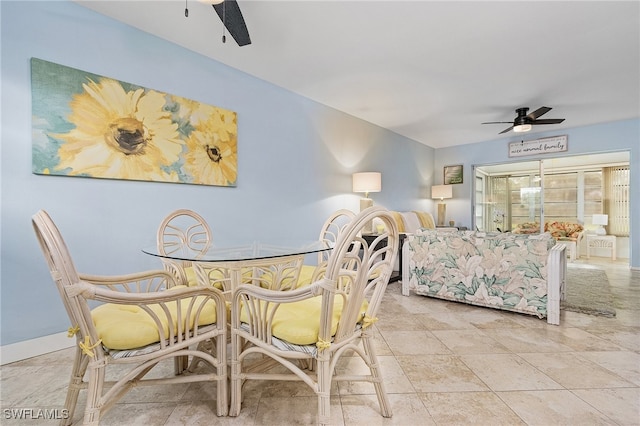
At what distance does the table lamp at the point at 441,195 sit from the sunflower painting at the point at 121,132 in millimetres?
5062

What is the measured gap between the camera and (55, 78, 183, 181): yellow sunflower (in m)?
2.16

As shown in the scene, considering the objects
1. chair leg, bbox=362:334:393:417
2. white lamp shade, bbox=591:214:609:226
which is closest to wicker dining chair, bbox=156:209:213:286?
chair leg, bbox=362:334:393:417

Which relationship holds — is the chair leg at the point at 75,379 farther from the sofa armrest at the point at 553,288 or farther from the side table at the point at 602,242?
the side table at the point at 602,242

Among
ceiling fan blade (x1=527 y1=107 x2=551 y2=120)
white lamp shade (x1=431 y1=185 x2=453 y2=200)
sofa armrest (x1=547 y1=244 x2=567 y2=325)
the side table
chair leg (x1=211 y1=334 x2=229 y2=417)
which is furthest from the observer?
white lamp shade (x1=431 y1=185 x2=453 y2=200)

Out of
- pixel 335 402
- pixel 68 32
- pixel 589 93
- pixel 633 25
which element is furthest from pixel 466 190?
pixel 68 32

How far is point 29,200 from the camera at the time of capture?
1.99 meters

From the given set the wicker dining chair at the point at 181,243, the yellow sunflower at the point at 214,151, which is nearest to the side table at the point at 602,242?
the yellow sunflower at the point at 214,151

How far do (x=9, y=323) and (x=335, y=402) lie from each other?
213 centimetres

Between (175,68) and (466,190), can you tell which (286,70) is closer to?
(175,68)

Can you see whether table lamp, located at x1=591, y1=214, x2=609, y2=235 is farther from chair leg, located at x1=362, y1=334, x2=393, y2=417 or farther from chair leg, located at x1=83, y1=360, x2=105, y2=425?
chair leg, located at x1=83, y1=360, x2=105, y2=425

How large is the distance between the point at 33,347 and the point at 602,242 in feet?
29.4

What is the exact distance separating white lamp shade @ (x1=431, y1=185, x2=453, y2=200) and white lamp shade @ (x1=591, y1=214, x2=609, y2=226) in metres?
3.10

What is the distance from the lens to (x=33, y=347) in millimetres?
2006

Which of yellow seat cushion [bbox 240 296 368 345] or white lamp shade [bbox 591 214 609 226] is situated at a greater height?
white lamp shade [bbox 591 214 609 226]
